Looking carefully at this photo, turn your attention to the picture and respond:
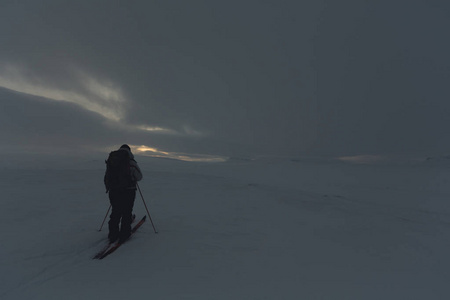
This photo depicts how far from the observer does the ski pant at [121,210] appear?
6324mm

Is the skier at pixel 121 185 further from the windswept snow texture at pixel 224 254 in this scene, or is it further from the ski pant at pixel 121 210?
the windswept snow texture at pixel 224 254

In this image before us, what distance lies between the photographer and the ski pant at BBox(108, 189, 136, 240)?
632 cm

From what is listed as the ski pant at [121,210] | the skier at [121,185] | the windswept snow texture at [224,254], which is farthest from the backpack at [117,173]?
the windswept snow texture at [224,254]

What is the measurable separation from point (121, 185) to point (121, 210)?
0.81 meters

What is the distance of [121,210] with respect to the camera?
6.38 m

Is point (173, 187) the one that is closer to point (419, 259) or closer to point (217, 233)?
point (217, 233)

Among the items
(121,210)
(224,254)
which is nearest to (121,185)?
(121,210)

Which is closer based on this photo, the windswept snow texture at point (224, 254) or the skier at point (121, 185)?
the windswept snow texture at point (224, 254)

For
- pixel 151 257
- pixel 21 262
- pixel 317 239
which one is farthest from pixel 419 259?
pixel 21 262

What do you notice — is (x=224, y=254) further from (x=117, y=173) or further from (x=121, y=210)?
(x=117, y=173)

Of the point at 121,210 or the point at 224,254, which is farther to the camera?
the point at 121,210

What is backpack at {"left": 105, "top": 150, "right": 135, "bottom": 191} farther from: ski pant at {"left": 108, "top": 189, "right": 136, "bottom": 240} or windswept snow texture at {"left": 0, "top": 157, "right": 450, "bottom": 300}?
windswept snow texture at {"left": 0, "top": 157, "right": 450, "bottom": 300}

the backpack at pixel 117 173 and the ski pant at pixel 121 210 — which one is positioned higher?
the backpack at pixel 117 173

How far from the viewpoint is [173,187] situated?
17812 millimetres
